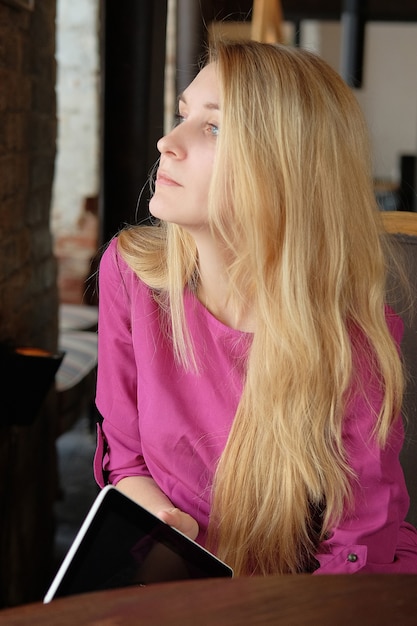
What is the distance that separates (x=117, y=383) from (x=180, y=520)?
0.28 meters

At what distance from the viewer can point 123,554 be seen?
105 cm

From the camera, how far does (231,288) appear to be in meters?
1.44

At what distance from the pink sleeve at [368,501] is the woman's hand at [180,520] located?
0.62ft

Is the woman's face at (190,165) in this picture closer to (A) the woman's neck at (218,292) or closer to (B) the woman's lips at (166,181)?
(B) the woman's lips at (166,181)

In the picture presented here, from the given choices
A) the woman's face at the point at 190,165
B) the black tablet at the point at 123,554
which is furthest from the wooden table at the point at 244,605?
the woman's face at the point at 190,165

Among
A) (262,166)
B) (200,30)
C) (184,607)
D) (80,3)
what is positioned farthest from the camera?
(80,3)

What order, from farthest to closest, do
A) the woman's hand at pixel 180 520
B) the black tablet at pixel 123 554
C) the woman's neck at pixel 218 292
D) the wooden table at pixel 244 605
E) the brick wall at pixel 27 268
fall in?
the brick wall at pixel 27 268 < the woman's neck at pixel 218 292 < the woman's hand at pixel 180 520 < the black tablet at pixel 123 554 < the wooden table at pixel 244 605

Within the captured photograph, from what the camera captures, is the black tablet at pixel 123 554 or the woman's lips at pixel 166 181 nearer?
the black tablet at pixel 123 554

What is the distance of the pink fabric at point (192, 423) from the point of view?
1.34m

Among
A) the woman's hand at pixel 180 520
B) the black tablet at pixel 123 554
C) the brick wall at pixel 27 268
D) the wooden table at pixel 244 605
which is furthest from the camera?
the brick wall at pixel 27 268

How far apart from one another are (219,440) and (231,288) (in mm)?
235

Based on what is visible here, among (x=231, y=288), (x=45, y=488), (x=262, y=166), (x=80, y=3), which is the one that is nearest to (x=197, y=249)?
(x=231, y=288)

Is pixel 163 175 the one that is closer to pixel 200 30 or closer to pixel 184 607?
pixel 184 607

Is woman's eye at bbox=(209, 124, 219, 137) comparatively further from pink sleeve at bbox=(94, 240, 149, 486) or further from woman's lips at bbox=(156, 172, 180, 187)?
pink sleeve at bbox=(94, 240, 149, 486)
